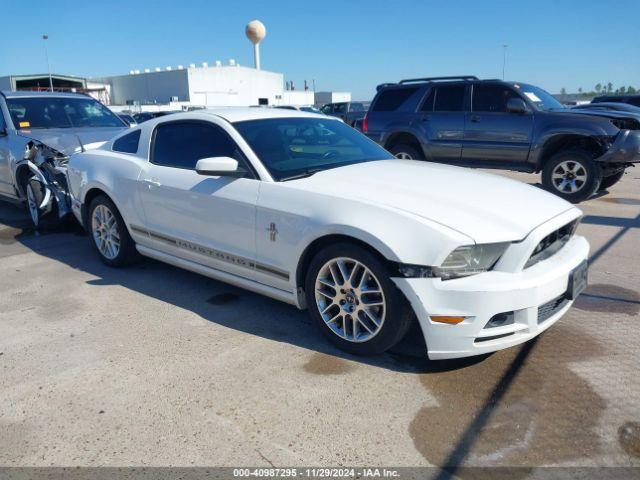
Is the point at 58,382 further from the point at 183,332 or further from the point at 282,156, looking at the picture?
the point at 282,156

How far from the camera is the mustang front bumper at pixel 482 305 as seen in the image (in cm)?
291

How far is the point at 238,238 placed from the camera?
390 cm

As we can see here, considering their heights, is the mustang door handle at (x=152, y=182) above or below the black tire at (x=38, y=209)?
above

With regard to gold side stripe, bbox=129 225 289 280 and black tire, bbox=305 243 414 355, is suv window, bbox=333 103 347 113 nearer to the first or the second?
gold side stripe, bbox=129 225 289 280

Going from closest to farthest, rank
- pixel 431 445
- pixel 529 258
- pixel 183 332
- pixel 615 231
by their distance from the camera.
A: pixel 431 445 < pixel 529 258 < pixel 183 332 < pixel 615 231

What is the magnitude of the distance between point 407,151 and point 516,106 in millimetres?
2114

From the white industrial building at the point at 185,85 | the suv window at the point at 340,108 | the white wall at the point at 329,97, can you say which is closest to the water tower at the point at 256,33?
the white industrial building at the point at 185,85

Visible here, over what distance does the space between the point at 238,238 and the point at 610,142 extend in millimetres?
6492

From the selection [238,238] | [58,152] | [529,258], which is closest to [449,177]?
[529,258]

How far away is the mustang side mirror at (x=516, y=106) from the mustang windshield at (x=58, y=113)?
6218mm

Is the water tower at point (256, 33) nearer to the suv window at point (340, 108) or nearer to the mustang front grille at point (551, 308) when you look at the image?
the suv window at point (340, 108)

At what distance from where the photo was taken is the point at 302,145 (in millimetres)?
4270

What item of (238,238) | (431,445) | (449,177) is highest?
(449,177)

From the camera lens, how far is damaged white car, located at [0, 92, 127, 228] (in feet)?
21.6
